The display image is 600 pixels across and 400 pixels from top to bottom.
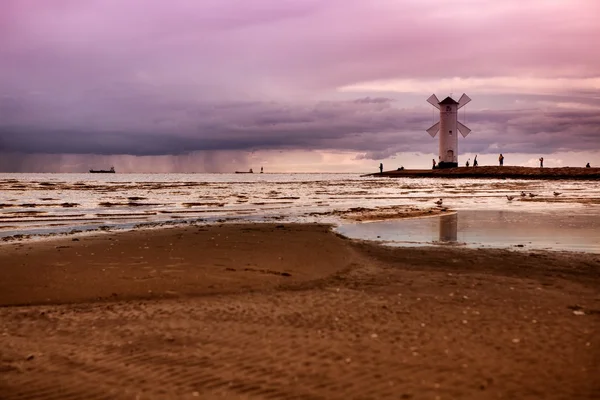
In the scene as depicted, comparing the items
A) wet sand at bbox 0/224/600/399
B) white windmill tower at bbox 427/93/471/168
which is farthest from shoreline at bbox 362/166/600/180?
wet sand at bbox 0/224/600/399

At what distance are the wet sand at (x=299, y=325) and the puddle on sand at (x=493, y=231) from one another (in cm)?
230

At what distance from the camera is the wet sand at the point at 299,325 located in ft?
19.8

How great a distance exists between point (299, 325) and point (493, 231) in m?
13.7

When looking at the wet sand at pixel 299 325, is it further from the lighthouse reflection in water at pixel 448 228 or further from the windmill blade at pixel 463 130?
the windmill blade at pixel 463 130

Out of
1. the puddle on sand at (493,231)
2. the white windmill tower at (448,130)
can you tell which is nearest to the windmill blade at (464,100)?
the white windmill tower at (448,130)

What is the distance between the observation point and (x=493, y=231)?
64.5 feet

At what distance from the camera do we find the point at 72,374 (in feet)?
20.9

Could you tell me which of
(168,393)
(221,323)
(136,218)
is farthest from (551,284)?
(136,218)

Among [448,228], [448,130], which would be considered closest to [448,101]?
[448,130]

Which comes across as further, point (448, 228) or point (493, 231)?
point (448, 228)

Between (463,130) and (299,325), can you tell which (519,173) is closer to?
(463,130)

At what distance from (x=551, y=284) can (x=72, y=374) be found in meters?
8.97

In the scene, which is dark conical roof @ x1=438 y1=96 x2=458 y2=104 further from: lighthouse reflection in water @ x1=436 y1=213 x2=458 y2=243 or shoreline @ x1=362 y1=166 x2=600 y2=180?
lighthouse reflection in water @ x1=436 y1=213 x2=458 y2=243

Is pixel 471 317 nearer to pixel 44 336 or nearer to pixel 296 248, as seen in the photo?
pixel 44 336
